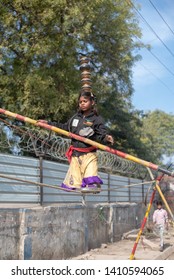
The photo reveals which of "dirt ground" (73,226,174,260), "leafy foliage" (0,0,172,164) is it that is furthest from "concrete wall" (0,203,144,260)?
"leafy foliage" (0,0,172,164)

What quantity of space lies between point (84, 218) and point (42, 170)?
1899 mm

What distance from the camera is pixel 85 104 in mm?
4723

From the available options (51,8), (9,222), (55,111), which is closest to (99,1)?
(51,8)

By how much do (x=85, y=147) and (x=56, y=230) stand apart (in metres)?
4.70

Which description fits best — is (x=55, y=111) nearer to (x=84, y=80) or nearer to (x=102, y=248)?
(x=102, y=248)

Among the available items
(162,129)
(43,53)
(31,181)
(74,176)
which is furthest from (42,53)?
(162,129)

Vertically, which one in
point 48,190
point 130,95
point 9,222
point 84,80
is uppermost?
point 130,95

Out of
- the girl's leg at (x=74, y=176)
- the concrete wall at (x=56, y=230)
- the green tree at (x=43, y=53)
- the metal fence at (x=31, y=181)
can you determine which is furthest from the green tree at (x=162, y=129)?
the girl's leg at (x=74, y=176)

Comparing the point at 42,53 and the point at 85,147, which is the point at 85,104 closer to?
the point at 85,147

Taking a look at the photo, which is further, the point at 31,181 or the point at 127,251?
the point at 127,251

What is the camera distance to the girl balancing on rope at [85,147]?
15.2 ft

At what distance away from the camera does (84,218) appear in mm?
10867

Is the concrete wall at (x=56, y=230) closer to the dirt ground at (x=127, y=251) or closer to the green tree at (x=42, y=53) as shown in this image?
the dirt ground at (x=127, y=251)

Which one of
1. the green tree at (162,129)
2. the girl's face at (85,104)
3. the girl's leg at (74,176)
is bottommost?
the girl's leg at (74,176)
